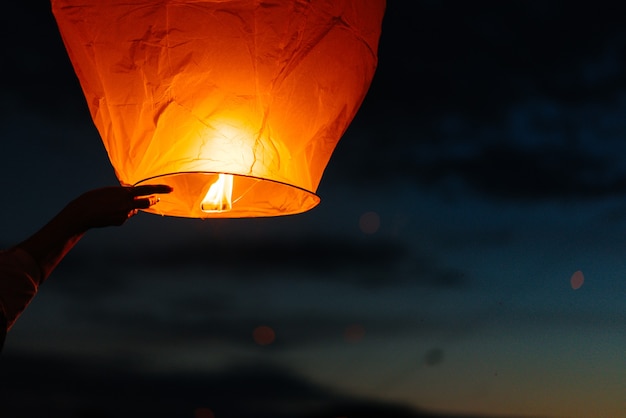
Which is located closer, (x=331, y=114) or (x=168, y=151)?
(x=168, y=151)

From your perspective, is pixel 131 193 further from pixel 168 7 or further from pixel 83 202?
pixel 168 7

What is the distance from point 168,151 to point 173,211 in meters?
0.34

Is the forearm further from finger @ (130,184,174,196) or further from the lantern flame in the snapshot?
the lantern flame

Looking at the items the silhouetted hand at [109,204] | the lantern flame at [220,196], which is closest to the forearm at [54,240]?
the silhouetted hand at [109,204]

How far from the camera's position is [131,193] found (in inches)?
50.6

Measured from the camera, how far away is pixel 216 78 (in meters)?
1.25

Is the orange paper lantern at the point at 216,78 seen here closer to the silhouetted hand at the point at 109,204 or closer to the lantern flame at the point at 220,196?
the silhouetted hand at the point at 109,204

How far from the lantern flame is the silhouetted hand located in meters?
0.16

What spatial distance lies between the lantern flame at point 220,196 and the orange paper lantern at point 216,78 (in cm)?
16

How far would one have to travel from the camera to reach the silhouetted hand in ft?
3.94

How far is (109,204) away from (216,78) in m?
0.28

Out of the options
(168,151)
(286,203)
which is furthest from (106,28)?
(286,203)

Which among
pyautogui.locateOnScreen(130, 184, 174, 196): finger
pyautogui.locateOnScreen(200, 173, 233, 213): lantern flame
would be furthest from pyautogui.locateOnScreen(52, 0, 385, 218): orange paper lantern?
pyautogui.locateOnScreen(200, 173, 233, 213): lantern flame

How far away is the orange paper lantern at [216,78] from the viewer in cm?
124
